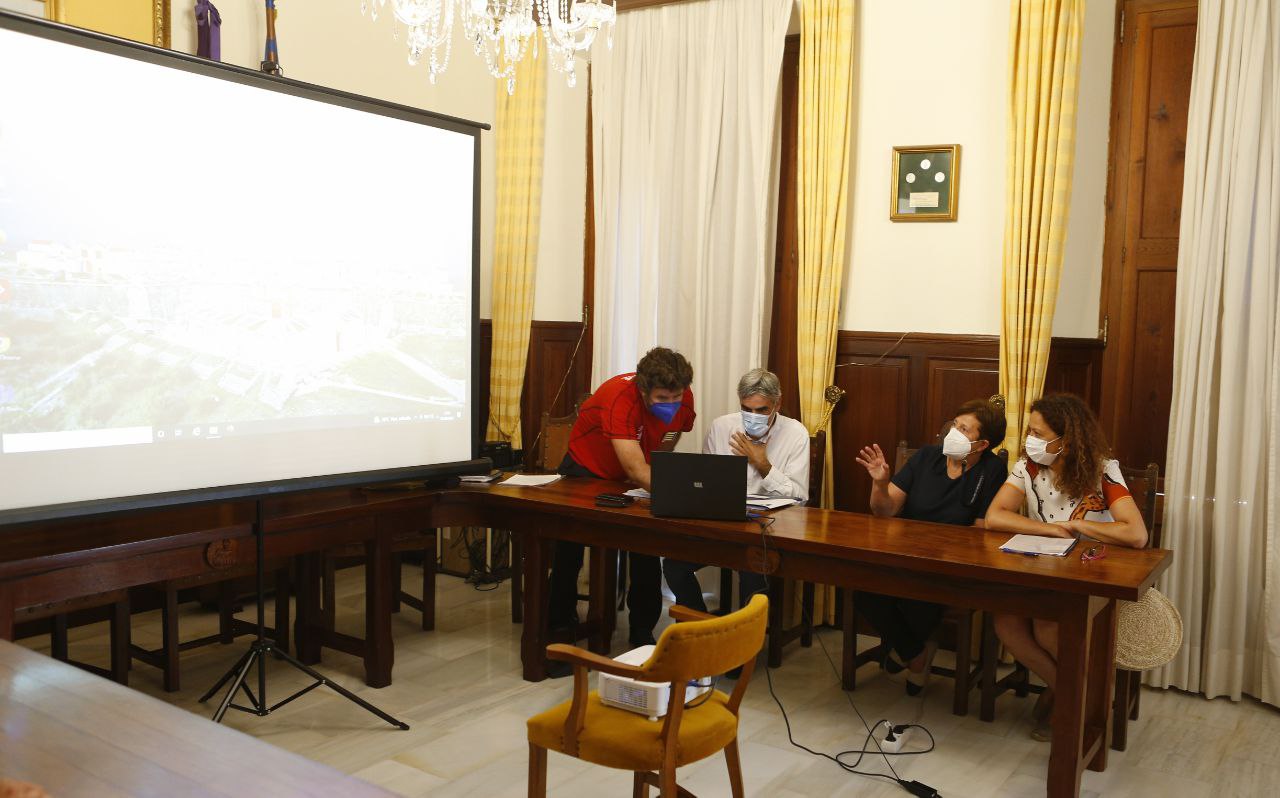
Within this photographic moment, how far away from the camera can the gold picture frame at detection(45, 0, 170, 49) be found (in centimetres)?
432

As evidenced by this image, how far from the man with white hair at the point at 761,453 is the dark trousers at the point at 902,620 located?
0.47 metres

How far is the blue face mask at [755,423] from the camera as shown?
4.18 meters

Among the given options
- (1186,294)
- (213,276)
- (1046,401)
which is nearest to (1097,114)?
(1186,294)

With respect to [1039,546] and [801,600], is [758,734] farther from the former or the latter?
[801,600]

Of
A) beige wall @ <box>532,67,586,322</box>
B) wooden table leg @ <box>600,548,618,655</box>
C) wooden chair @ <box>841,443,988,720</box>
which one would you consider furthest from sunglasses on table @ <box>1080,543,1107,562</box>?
beige wall @ <box>532,67,586,322</box>

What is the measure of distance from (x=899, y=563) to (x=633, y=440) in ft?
4.50

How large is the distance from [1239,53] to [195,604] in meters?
5.12

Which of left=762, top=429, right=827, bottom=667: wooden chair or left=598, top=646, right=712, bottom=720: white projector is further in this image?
left=762, top=429, right=827, bottom=667: wooden chair

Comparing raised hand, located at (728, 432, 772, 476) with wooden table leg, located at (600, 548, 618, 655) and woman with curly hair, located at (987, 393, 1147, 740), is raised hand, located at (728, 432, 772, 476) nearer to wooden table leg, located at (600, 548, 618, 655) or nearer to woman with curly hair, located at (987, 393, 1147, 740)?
wooden table leg, located at (600, 548, 618, 655)

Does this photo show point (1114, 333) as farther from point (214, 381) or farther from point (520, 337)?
point (214, 381)

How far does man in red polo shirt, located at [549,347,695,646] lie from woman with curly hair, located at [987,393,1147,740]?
1.33 metres

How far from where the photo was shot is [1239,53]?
3.88 m

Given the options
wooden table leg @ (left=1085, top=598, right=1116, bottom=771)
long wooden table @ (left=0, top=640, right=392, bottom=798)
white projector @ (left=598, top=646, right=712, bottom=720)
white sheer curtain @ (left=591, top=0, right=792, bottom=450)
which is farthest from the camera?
white sheer curtain @ (left=591, top=0, right=792, bottom=450)

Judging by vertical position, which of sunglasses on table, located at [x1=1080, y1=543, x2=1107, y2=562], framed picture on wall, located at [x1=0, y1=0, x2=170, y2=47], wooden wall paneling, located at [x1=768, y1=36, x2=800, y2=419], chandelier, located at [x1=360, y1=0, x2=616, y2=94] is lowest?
sunglasses on table, located at [x1=1080, y1=543, x2=1107, y2=562]
